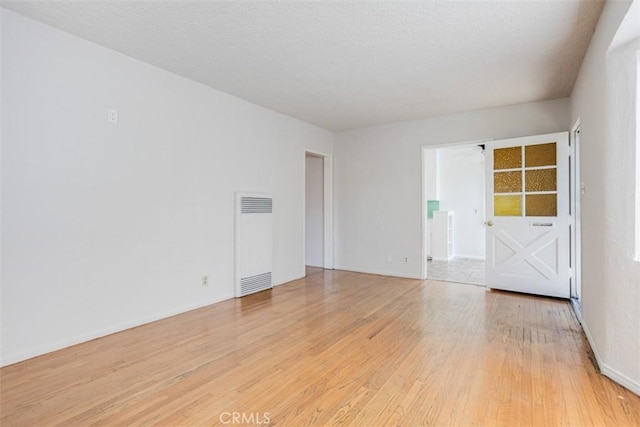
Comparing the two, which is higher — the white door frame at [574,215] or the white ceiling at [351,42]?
the white ceiling at [351,42]

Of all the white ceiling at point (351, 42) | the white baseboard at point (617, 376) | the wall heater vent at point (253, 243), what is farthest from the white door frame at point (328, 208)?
the white baseboard at point (617, 376)

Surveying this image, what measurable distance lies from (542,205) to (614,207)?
2.14 m

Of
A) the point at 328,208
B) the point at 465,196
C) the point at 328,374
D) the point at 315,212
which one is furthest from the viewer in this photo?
the point at 465,196

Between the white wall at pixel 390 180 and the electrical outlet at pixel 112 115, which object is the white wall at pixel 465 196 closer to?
the white wall at pixel 390 180

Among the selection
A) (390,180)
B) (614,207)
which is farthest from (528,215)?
(614,207)

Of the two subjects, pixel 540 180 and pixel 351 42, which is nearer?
pixel 351 42

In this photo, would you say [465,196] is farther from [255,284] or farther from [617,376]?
[617,376]

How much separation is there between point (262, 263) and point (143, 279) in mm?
1568

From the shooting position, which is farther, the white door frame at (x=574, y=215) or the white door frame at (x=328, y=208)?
the white door frame at (x=328, y=208)

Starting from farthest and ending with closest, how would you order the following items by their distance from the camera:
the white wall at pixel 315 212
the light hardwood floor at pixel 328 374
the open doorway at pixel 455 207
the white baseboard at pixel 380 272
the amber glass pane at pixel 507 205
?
1. the open doorway at pixel 455 207
2. the white wall at pixel 315 212
3. the white baseboard at pixel 380 272
4. the amber glass pane at pixel 507 205
5. the light hardwood floor at pixel 328 374

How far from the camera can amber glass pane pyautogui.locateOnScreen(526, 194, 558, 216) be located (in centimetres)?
395

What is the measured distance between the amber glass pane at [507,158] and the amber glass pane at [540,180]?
0.18 m

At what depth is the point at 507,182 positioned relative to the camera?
4270 mm

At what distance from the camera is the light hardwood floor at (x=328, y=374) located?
1.74 meters
